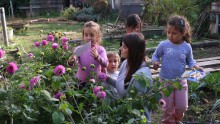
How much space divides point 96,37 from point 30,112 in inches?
68.7

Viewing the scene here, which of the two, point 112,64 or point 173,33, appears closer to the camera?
point 173,33

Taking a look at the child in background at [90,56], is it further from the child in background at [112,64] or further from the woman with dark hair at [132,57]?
the woman with dark hair at [132,57]

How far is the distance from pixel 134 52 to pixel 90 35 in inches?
35.2

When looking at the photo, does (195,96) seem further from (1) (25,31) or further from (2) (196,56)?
(1) (25,31)

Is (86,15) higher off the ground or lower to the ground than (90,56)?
lower

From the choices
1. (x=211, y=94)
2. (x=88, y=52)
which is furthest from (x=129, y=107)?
(x=211, y=94)

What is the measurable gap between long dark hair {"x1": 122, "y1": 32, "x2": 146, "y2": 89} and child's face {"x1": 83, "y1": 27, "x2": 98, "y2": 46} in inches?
32.2

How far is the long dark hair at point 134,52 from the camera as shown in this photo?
2.67 m

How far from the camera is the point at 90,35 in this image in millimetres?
3455

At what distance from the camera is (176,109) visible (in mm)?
3635

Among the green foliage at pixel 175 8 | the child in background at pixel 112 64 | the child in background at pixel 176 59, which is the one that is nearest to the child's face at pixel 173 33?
the child in background at pixel 176 59

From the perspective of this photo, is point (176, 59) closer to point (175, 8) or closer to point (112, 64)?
point (112, 64)

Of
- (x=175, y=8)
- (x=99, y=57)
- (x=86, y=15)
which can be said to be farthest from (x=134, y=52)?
(x=86, y=15)

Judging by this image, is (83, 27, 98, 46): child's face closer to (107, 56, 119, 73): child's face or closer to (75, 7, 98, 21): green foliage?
(107, 56, 119, 73): child's face
